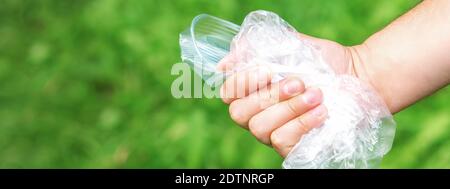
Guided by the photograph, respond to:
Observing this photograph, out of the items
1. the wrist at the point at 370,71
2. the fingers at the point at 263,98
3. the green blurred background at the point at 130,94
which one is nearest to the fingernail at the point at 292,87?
the fingers at the point at 263,98

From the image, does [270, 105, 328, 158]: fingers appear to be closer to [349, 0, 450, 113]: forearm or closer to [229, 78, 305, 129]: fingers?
[229, 78, 305, 129]: fingers

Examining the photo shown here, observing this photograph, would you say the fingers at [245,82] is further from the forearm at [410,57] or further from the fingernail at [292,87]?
the forearm at [410,57]

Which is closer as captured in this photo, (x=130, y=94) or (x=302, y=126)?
(x=302, y=126)

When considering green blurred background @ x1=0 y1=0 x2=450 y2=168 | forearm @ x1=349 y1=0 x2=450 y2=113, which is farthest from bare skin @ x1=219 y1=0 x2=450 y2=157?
green blurred background @ x1=0 y1=0 x2=450 y2=168

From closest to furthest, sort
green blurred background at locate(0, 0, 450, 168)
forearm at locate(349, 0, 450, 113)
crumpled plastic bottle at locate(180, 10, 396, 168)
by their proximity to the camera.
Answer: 1. crumpled plastic bottle at locate(180, 10, 396, 168)
2. forearm at locate(349, 0, 450, 113)
3. green blurred background at locate(0, 0, 450, 168)

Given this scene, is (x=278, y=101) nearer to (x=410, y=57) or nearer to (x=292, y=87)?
(x=292, y=87)

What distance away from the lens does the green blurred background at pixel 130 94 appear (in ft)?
7.72

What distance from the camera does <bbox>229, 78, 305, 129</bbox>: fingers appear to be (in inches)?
51.3

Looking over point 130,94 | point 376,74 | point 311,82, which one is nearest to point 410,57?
point 376,74

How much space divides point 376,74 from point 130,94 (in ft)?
4.33

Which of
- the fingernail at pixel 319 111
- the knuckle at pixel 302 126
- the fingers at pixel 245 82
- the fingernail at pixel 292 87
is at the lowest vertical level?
the knuckle at pixel 302 126

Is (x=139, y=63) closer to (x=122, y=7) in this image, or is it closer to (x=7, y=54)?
(x=122, y=7)

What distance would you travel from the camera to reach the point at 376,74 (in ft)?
4.62
